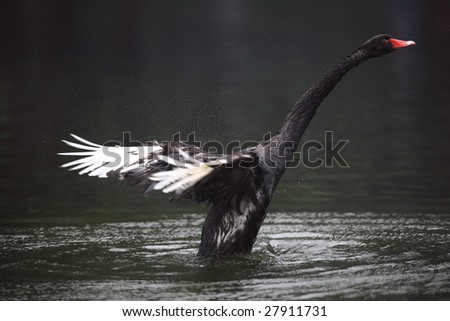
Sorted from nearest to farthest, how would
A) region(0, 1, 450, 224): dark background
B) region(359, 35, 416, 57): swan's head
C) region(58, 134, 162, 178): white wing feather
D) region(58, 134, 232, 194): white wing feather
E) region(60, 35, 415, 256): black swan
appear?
region(58, 134, 232, 194): white wing feather → region(60, 35, 415, 256): black swan → region(58, 134, 162, 178): white wing feather → region(359, 35, 416, 57): swan's head → region(0, 1, 450, 224): dark background

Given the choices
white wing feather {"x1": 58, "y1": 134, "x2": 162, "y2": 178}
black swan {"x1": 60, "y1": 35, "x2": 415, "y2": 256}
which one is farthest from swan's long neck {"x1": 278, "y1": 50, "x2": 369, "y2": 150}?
white wing feather {"x1": 58, "y1": 134, "x2": 162, "y2": 178}

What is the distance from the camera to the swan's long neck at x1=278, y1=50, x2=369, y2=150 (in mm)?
6512

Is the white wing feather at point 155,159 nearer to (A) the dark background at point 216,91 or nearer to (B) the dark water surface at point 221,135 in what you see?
(B) the dark water surface at point 221,135

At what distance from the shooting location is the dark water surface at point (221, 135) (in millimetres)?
5879

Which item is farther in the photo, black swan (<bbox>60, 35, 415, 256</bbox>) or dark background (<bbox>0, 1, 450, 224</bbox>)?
dark background (<bbox>0, 1, 450, 224</bbox>)

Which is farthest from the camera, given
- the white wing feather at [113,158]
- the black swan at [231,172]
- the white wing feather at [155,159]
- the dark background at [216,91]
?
the dark background at [216,91]

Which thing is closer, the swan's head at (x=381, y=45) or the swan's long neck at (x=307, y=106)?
the swan's long neck at (x=307, y=106)

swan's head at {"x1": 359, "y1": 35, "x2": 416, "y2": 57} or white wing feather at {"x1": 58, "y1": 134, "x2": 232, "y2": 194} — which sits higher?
swan's head at {"x1": 359, "y1": 35, "x2": 416, "y2": 57}

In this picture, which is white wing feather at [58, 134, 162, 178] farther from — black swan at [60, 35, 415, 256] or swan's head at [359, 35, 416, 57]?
swan's head at [359, 35, 416, 57]

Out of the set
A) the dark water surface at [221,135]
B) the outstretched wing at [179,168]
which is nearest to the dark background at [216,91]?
the dark water surface at [221,135]

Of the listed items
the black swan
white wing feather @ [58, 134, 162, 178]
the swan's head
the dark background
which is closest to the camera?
the black swan

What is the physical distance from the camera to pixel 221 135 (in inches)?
398

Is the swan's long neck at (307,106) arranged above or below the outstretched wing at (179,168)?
above

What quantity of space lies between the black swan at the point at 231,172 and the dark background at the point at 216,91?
3.55 feet
